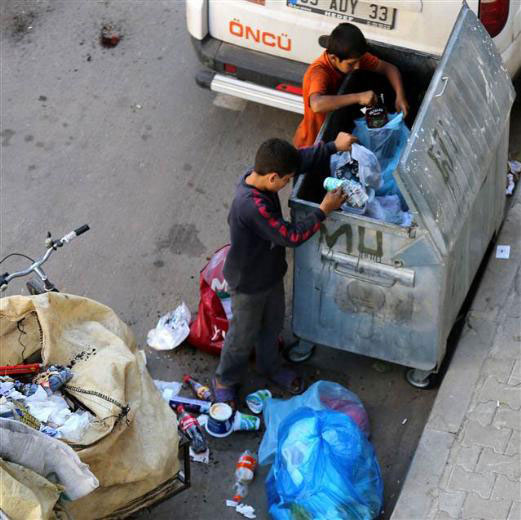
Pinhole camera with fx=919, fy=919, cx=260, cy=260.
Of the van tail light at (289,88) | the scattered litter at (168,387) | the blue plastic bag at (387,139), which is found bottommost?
the scattered litter at (168,387)

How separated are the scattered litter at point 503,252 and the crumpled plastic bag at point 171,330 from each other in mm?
1876

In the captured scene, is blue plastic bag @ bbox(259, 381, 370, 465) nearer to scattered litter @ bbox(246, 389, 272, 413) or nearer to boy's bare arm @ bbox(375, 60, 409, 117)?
scattered litter @ bbox(246, 389, 272, 413)

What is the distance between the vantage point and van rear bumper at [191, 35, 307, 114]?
19.4 feet

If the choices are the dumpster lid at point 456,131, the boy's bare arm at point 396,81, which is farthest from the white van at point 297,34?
the dumpster lid at point 456,131

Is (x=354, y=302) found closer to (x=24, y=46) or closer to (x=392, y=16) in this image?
(x=392, y=16)

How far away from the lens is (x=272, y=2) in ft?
18.7

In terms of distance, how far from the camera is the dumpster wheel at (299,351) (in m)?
5.21

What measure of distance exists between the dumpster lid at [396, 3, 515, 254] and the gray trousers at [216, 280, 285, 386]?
96 centimetres

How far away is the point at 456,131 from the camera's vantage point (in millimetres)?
4473

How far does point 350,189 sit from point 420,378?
1319 millimetres

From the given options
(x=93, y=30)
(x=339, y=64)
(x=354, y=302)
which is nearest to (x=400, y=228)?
(x=354, y=302)

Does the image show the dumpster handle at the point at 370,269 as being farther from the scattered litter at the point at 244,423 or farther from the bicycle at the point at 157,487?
the bicycle at the point at 157,487

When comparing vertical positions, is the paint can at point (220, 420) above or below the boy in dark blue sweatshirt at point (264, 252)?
below

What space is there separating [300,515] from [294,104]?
2749 mm
